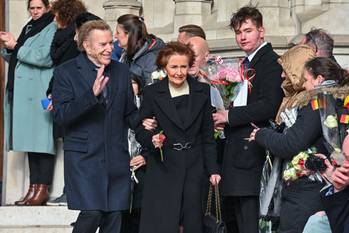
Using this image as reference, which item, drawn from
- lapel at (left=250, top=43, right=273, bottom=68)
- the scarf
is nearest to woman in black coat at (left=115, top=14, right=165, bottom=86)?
lapel at (left=250, top=43, right=273, bottom=68)

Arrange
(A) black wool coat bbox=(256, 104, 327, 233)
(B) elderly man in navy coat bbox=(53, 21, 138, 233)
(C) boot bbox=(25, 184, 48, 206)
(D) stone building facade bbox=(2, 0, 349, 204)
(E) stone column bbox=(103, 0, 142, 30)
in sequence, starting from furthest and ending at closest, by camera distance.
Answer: (E) stone column bbox=(103, 0, 142, 30), (D) stone building facade bbox=(2, 0, 349, 204), (C) boot bbox=(25, 184, 48, 206), (B) elderly man in navy coat bbox=(53, 21, 138, 233), (A) black wool coat bbox=(256, 104, 327, 233)

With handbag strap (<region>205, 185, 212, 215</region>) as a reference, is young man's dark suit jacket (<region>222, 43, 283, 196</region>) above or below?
above

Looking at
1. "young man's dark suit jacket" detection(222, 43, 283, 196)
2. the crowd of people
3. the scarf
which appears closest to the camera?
the crowd of people

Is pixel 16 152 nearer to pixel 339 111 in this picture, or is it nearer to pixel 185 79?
pixel 185 79

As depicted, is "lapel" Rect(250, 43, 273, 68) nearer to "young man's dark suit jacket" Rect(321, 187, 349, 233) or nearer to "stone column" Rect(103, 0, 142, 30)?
"young man's dark suit jacket" Rect(321, 187, 349, 233)

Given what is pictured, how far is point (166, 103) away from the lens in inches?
381

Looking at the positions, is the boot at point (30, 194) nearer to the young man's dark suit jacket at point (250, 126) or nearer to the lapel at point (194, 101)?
the young man's dark suit jacket at point (250, 126)

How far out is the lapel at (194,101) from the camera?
31.7 feet

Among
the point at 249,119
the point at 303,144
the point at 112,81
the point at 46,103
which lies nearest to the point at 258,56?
the point at 249,119

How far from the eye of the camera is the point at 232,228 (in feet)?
34.8

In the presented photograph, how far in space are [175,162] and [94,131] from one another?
2.03ft

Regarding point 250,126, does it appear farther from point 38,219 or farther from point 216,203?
point 38,219

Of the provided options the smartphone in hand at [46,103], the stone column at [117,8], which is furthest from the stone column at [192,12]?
the smartphone in hand at [46,103]

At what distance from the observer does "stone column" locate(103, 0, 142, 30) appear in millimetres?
13423
